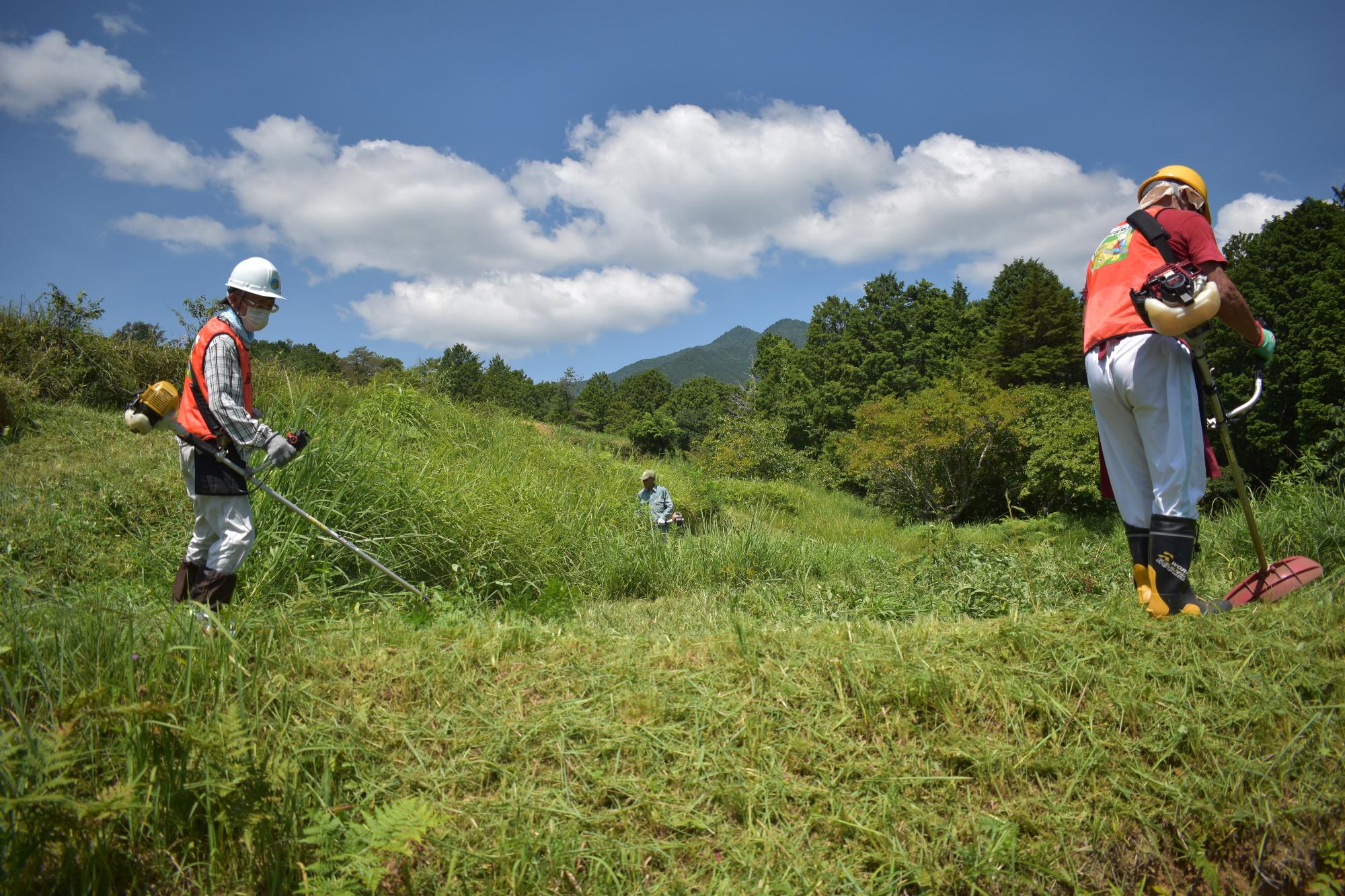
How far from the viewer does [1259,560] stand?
3.02m

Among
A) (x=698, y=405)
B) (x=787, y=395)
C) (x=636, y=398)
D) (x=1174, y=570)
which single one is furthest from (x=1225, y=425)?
(x=636, y=398)

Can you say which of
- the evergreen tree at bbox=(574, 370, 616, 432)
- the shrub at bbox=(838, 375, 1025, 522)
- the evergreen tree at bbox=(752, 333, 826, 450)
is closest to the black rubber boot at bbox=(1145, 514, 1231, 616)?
the shrub at bbox=(838, 375, 1025, 522)

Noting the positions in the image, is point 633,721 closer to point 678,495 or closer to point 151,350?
point 678,495

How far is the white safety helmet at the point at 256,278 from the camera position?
3.84 metres

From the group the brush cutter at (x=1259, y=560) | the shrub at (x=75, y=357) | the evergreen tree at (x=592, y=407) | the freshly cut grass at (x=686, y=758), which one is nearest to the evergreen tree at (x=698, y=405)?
the evergreen tree at (x=592, y=407)

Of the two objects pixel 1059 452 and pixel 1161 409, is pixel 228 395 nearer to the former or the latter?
pixel 1161 409

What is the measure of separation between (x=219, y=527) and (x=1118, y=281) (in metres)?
4.48

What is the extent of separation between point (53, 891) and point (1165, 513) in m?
3.83

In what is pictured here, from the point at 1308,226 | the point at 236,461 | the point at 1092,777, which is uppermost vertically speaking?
the point at 1308,226

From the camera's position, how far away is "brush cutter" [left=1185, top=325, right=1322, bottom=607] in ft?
9.56

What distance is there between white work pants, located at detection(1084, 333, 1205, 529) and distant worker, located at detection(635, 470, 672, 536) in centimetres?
586

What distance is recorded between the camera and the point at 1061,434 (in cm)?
1549

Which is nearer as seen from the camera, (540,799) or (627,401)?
(540,799)

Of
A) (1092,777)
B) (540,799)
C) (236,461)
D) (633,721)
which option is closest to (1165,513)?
(1092,777)
